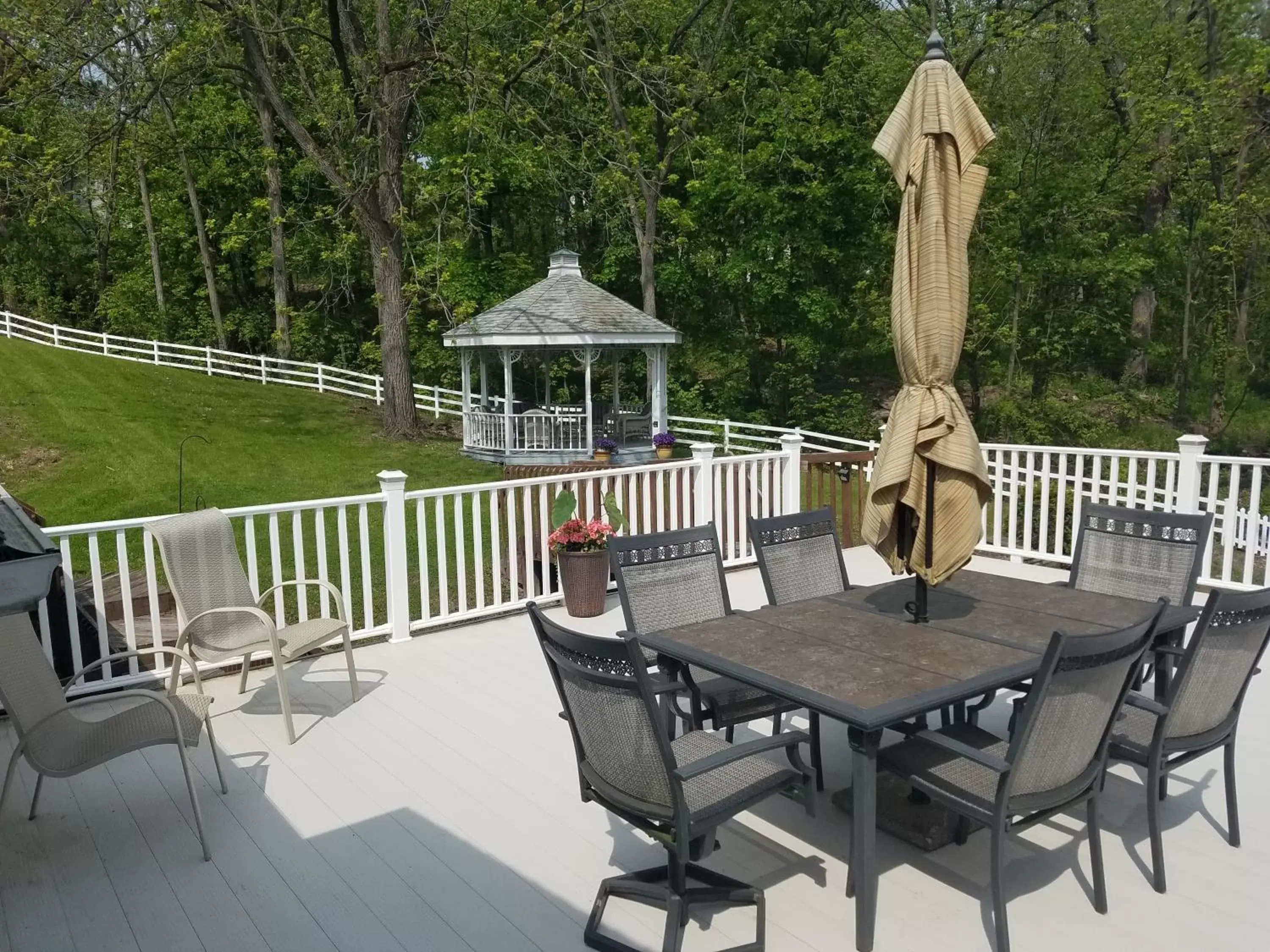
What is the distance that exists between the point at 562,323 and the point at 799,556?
38.9 feet

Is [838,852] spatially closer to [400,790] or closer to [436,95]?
[400,790]

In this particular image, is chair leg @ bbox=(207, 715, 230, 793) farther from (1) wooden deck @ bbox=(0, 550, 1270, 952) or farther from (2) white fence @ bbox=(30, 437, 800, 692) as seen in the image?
(2) white fence @ bbox=(30, 437, 800, 692)

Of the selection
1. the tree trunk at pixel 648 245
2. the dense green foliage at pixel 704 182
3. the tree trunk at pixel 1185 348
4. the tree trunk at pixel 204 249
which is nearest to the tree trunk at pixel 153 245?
the dense green foliage at pixel 704 182

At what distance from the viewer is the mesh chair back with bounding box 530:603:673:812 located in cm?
226

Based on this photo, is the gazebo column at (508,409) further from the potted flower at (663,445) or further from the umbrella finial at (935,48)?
the umbrella finial at (935,48)

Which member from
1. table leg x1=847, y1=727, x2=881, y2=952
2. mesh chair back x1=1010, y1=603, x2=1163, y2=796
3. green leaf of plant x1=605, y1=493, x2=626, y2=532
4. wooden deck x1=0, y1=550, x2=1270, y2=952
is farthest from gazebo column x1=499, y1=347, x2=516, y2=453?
mesh chair back x1=1010, y1=603, x2=1163, y2=796

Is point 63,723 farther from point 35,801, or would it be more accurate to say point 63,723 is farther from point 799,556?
point 799,556

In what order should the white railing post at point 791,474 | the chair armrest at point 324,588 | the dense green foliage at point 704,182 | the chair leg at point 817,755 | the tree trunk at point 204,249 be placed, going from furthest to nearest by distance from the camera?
the tree trunk at point 204,249 → the dense green foliage at point 704,182 → the white railing post at point 791,474 → the chair armrest at point 324,588 → the chair leg at point 817,755

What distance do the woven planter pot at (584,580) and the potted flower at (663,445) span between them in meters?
8.68

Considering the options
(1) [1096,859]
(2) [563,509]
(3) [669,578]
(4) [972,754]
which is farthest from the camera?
(2) [563,509]

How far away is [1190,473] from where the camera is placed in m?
6.07

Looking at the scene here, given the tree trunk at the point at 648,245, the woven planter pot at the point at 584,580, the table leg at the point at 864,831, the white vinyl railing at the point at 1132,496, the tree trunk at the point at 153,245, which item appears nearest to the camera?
the table leg at the point at 864,831

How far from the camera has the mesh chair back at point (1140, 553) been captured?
12.2ft

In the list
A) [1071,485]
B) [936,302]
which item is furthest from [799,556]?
[1071,485]
